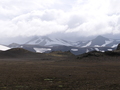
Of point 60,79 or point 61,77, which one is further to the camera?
point 61,77

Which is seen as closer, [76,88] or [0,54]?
[76,88]

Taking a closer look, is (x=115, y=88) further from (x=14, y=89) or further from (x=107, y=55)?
(x=107, y=55)

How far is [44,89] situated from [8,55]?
9095cm

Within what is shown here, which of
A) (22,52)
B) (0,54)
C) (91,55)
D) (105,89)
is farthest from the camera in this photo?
(22,52)

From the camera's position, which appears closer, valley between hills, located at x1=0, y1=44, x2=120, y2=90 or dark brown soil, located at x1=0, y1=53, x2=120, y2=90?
dark brown soil, located at x1=0, y1=53, x2=120, y2=90

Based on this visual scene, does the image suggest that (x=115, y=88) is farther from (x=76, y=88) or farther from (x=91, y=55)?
(x=91, y=55)

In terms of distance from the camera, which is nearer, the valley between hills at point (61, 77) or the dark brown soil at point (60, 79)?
the dark brown soil at point (60, 79)

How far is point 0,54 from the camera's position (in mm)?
102750

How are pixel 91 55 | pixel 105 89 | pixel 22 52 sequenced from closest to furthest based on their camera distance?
pixel 105 89, pixel 91 55, pixel 22 52

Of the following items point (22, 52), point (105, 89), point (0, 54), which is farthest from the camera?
point (22, 52)

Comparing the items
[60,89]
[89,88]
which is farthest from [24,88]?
[89,88]

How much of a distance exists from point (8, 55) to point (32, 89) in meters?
90.5

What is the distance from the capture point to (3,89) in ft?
55.1

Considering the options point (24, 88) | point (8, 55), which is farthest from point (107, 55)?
point (24, 88)
